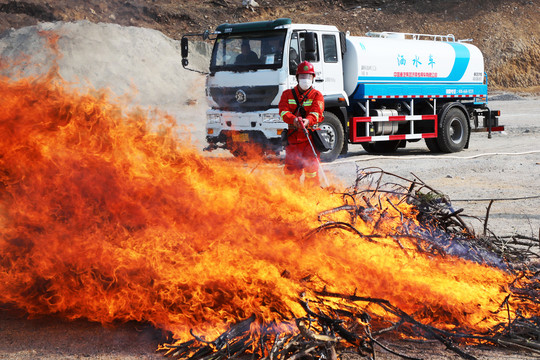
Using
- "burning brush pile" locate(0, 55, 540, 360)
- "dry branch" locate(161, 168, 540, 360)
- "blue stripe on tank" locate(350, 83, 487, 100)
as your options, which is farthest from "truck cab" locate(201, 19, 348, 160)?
"dry branch" locate(161, 168, 540, 360)

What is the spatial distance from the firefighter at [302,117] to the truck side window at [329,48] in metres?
5.40

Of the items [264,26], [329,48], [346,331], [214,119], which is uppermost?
[264,26]

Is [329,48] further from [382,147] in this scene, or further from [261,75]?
[382,147]

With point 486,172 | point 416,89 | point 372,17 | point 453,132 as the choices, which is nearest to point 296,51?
point 416,89

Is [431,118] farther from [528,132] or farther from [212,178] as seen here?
[212,178]

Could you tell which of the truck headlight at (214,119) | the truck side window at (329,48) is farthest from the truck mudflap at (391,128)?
the truck headlight at (214,119)

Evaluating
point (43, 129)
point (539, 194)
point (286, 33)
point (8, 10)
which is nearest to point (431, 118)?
point (286, 33)

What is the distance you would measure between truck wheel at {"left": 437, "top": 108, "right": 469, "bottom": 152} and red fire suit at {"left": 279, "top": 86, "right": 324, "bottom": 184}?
8453 mm

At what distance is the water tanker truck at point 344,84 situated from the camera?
12586mm

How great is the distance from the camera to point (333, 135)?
13.4 metres

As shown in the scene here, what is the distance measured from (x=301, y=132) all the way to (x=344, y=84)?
6.35 m

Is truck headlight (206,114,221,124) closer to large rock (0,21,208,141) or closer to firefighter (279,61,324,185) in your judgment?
firefighter (279,61,324,185)

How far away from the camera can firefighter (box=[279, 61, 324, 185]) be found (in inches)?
304

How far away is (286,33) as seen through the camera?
488 inches
